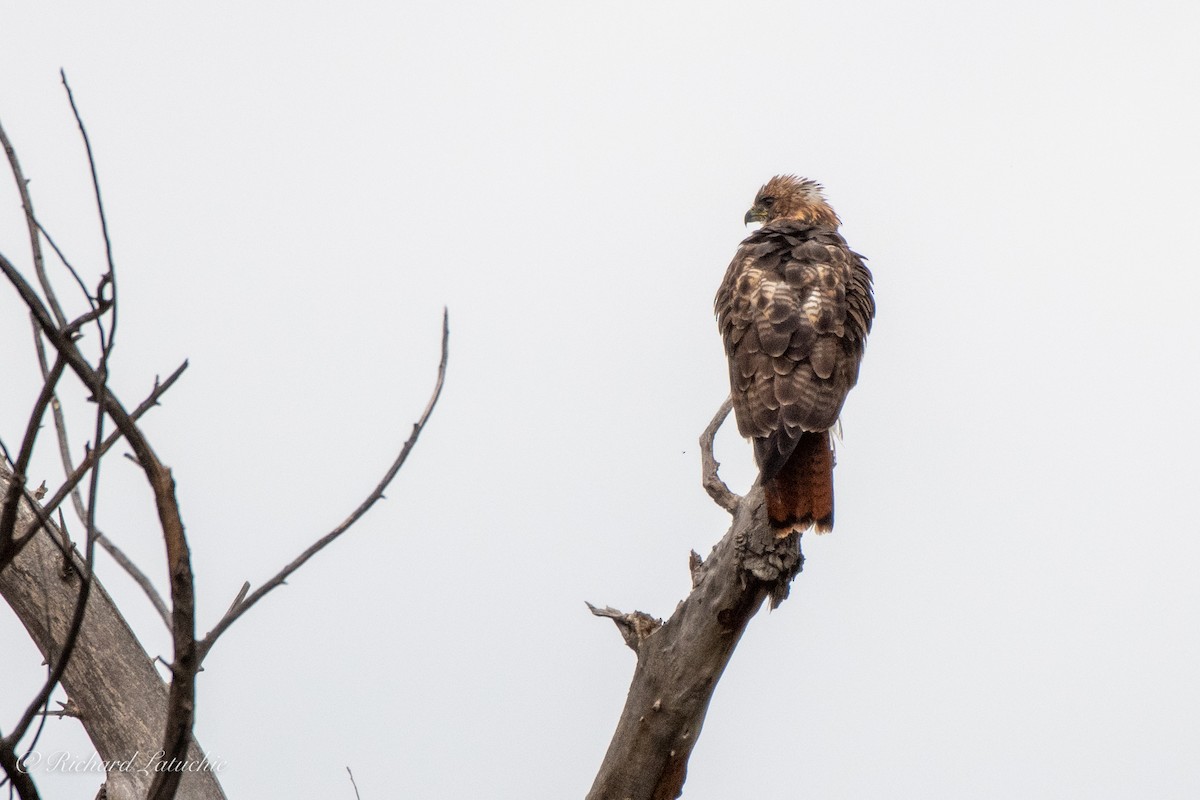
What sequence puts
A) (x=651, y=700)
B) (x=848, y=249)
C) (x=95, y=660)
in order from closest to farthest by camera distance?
1. (x=95, y=660)
2. (x=651, y=700)
3. (x=848, y=249)

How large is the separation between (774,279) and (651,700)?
2.07 metres

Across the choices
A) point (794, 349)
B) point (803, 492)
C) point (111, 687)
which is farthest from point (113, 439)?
point (794, 349)

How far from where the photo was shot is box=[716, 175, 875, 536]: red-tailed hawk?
14.9 feet

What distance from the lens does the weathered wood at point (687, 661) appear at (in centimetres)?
427

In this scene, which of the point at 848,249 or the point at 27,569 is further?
the point at 848,249

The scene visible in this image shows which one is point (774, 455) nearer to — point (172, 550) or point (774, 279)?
point (774, 279)

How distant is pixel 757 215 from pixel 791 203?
0.24 meters

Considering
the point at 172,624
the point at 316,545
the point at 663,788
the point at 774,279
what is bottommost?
the point at 172,624

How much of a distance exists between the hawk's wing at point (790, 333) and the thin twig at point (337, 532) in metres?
2.19

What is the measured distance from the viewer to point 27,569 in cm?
423

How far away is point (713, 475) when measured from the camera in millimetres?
4961

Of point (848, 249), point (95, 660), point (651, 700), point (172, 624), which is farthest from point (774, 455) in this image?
point (172, 624)

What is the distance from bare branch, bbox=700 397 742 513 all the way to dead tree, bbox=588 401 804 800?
36cm

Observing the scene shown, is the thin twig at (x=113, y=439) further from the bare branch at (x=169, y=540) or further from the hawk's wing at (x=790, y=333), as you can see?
the hawk's wing at (x=790, y=333)
